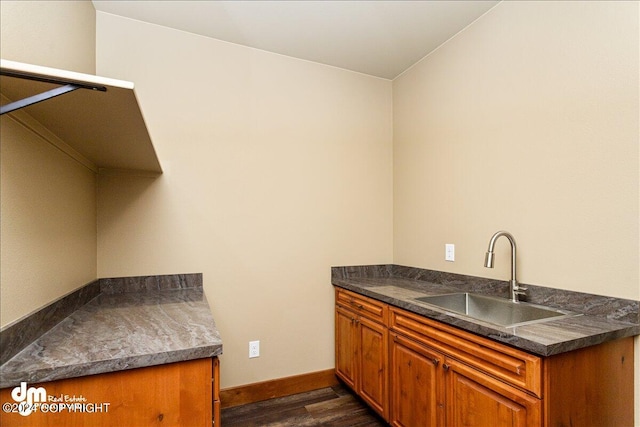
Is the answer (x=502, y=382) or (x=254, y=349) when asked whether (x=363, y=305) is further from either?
(x=502, y=382)

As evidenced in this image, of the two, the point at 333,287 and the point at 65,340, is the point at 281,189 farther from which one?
the point at 65,340

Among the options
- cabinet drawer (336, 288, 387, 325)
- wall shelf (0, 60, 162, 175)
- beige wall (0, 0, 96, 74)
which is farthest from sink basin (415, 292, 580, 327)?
beige wall (0, 0, 96, 74)

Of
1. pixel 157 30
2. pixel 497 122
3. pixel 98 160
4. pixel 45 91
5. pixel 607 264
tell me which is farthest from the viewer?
pixel 157 30

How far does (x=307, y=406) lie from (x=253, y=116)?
216 cm

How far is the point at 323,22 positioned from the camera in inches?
87.2

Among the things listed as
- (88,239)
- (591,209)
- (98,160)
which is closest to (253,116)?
(98,160)

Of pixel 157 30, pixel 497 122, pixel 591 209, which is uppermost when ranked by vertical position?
pixel 157 30

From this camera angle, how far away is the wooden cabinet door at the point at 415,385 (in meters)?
1.63

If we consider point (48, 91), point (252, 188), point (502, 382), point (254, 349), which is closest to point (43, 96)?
point (48, 91)

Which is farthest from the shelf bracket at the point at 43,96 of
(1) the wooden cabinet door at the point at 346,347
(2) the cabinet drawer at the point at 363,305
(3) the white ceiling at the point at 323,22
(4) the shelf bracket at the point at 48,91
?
(1) the wooden cabinet door at the point at 346,347

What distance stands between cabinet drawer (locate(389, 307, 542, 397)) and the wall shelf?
60.3 inches

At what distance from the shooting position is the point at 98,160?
1.85 meters

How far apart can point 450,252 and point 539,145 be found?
89 cm

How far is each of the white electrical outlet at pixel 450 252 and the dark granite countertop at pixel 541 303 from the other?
112mm
